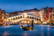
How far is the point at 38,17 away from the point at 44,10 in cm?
80

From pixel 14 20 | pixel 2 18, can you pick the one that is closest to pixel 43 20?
pixel 14 20

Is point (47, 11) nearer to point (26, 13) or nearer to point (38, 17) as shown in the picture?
point (38, 17)

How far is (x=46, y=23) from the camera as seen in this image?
1017cm

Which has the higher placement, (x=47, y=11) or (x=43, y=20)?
(x=47, y=11)

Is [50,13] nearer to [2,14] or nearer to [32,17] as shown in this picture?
[32,17]

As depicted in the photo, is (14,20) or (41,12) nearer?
(41,12)

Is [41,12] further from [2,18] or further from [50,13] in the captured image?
[2,18]

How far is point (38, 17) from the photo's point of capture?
997 cm

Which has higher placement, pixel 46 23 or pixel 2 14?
pixel 2 14

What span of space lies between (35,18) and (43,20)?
22.7 inches

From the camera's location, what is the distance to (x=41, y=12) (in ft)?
31.3

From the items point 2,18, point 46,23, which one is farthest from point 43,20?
point 2,18

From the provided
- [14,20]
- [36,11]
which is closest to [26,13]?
[36,11]

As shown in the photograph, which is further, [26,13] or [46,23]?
[46,23]
